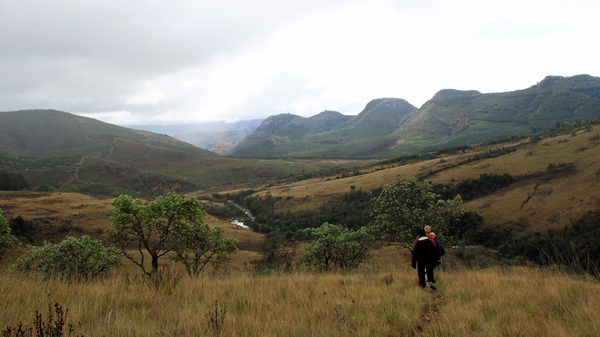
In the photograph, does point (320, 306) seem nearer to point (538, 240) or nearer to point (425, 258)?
point (425, 258)

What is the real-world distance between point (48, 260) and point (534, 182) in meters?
48.9

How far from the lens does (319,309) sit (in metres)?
4.30

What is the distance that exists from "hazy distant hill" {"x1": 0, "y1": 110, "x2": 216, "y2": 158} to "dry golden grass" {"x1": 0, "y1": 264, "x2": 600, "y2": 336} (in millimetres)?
158372

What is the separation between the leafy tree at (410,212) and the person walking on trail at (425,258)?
7.87 metres

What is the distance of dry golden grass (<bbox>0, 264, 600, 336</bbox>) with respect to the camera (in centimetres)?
345

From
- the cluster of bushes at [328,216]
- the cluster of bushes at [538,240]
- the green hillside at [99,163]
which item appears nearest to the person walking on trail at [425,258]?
the cluster of bushes at [538,240]

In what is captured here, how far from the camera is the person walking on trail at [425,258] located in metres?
6.63

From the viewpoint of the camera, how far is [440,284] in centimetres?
675

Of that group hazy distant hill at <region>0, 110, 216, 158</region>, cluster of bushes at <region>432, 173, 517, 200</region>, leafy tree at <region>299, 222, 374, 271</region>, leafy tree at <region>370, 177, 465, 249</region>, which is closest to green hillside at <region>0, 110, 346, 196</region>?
hazy distant hill at <region>0, 110, 216, 158</region>

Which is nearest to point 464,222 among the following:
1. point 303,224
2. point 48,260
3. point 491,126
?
point 303,224

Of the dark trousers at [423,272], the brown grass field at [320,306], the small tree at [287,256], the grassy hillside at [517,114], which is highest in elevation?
the grassy hillside at [517,114]

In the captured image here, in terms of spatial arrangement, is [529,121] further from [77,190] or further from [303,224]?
[77,190]

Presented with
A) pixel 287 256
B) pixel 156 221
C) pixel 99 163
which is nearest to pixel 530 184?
pixel 287 256

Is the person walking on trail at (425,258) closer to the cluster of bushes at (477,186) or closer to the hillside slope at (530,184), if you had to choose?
the hillside slope at (530,184)
